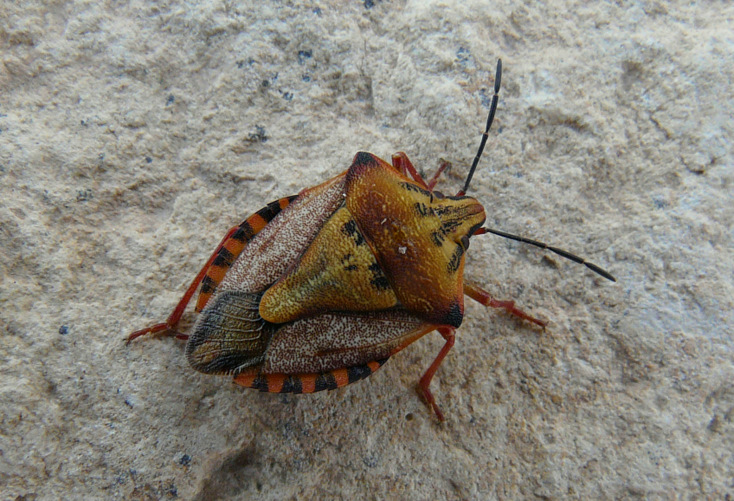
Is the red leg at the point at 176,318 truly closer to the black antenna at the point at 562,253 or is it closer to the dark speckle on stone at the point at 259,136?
the dark speckle on stone at the point at 259,136

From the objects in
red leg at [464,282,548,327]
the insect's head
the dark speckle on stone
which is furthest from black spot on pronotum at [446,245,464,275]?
the dark speckle on stone

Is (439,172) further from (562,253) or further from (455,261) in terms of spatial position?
(562,253)

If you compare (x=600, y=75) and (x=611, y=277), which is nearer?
(x=611, y=277)

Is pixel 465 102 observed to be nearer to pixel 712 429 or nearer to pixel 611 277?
pixel 611 277

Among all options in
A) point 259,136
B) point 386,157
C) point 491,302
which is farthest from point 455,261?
point 259,136

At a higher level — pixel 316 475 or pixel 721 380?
pixel 721 380

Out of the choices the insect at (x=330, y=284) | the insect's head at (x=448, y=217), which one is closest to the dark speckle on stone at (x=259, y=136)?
the insect at (x=330, y=284)

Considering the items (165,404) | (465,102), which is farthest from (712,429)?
(165,404)
